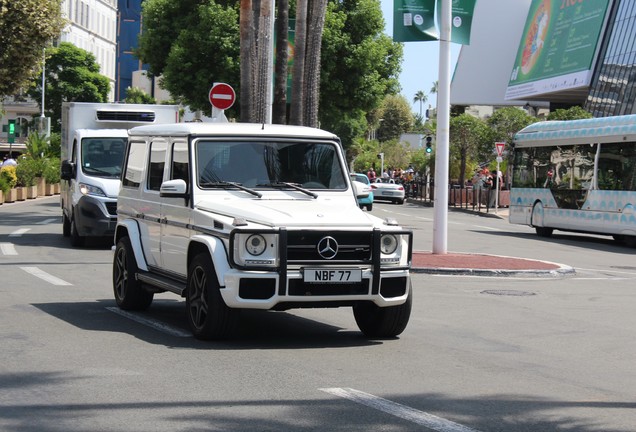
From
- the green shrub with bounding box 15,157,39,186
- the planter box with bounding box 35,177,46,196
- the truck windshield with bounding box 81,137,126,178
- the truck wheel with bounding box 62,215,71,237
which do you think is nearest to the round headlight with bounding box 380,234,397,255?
the truck windshield with bounding box 81,137,126,178

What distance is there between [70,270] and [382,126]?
143 meters

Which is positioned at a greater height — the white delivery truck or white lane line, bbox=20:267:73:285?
the white delivery truck

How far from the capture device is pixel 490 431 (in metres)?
6.87

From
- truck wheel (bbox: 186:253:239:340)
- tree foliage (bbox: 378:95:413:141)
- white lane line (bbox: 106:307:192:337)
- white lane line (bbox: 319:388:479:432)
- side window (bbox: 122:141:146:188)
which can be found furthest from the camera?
tree foliage (bbox: 378:95:413:141)

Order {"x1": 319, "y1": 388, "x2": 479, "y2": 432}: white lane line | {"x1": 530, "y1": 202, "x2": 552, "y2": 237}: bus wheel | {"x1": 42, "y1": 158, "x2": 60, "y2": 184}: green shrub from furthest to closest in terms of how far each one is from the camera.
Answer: {"x1": 42, "y1": 158, "x2": 60, "y2": 184}: green shrub < {"x1": 530, "y1": 202, "x2": 552, "y2": 237}: bus wheel < {"x1": 319, "y1": 388, "x2": 479, "y2": 432}: white lane line

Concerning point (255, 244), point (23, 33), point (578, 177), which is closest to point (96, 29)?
point (23, 33)

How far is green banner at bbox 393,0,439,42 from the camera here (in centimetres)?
2031

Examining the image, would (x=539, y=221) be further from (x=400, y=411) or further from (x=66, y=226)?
(x=400, y=411)

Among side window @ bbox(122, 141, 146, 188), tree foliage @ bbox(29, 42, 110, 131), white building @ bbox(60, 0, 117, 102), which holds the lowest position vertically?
side window @ bbox(122, 141, 146, 188)

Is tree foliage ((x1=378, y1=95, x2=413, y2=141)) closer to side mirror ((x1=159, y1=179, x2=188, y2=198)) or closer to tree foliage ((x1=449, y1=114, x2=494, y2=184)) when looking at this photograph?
tree foliage ((x1=449, y1=114, x2=494, y2=184))

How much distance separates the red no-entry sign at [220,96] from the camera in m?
23.8

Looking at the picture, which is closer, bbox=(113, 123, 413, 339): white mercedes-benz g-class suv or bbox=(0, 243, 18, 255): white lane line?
bbox=(113, 123, 413, 339): white mercedes-benz g-class suv

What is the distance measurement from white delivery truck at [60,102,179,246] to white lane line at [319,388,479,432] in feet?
47.3

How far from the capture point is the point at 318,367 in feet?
29.9
